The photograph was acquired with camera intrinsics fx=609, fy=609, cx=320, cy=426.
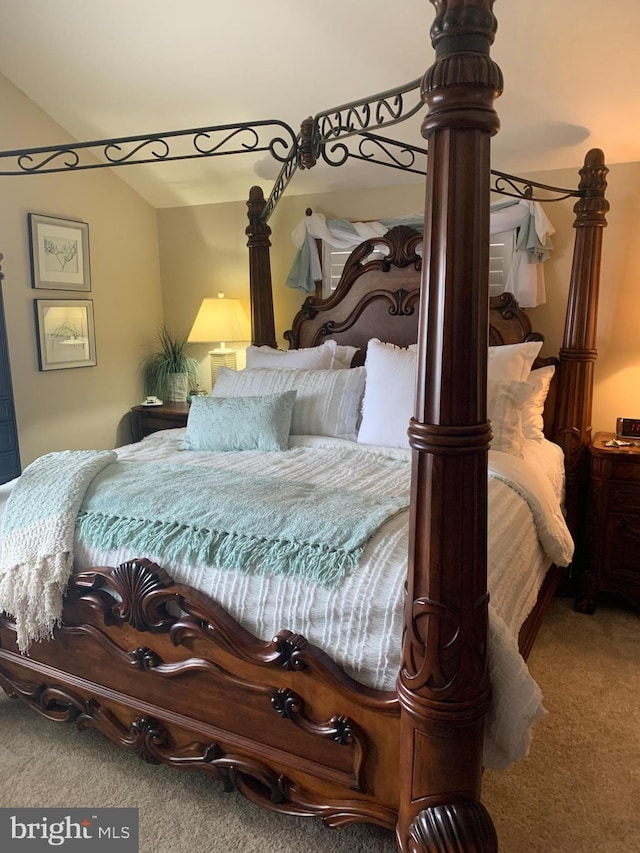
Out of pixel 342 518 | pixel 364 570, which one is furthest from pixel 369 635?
pixel 342 518

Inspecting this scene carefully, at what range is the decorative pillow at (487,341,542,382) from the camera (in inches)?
109

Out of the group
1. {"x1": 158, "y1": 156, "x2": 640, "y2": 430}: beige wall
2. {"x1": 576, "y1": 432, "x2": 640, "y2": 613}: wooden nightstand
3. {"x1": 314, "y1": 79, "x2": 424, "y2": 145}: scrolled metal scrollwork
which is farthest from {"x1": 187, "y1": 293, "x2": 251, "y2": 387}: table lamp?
{"x1": 576, "y1": 432, "x2": 640, "y2": 613}: wooden nightstand

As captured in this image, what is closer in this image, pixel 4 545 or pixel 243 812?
pixel 243 812

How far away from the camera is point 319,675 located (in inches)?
57.6

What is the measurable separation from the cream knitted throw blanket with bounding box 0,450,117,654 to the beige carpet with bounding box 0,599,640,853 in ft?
1.26

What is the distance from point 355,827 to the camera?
1.66m

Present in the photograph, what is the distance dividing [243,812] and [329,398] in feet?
5.45

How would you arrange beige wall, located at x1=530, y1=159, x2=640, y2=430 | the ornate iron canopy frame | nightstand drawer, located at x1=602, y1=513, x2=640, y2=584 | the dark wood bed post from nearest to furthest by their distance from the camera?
the dark wood bed post, the ornate iron canopy frame, nightstand drawer, located at x1=602, y1=513, x2=640, y2=584, beige wall, located at x1=530, y1=159, x2=640, y2=430

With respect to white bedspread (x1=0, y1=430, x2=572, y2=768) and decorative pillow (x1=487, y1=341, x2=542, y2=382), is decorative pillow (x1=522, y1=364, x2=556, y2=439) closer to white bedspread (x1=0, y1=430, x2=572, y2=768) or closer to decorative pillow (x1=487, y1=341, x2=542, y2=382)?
decorative pillow (x1=487, y1=341, x2=542, y2=382)

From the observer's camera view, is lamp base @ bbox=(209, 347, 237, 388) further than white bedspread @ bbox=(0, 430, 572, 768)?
Yes

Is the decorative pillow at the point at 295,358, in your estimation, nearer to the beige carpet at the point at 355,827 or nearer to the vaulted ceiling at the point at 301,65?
the vaulted ceiling at the point at 301,65

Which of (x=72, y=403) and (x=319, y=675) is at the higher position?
(x=72, y=403)

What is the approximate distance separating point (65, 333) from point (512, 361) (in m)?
2.63

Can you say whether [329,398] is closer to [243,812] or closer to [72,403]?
[243,812]
